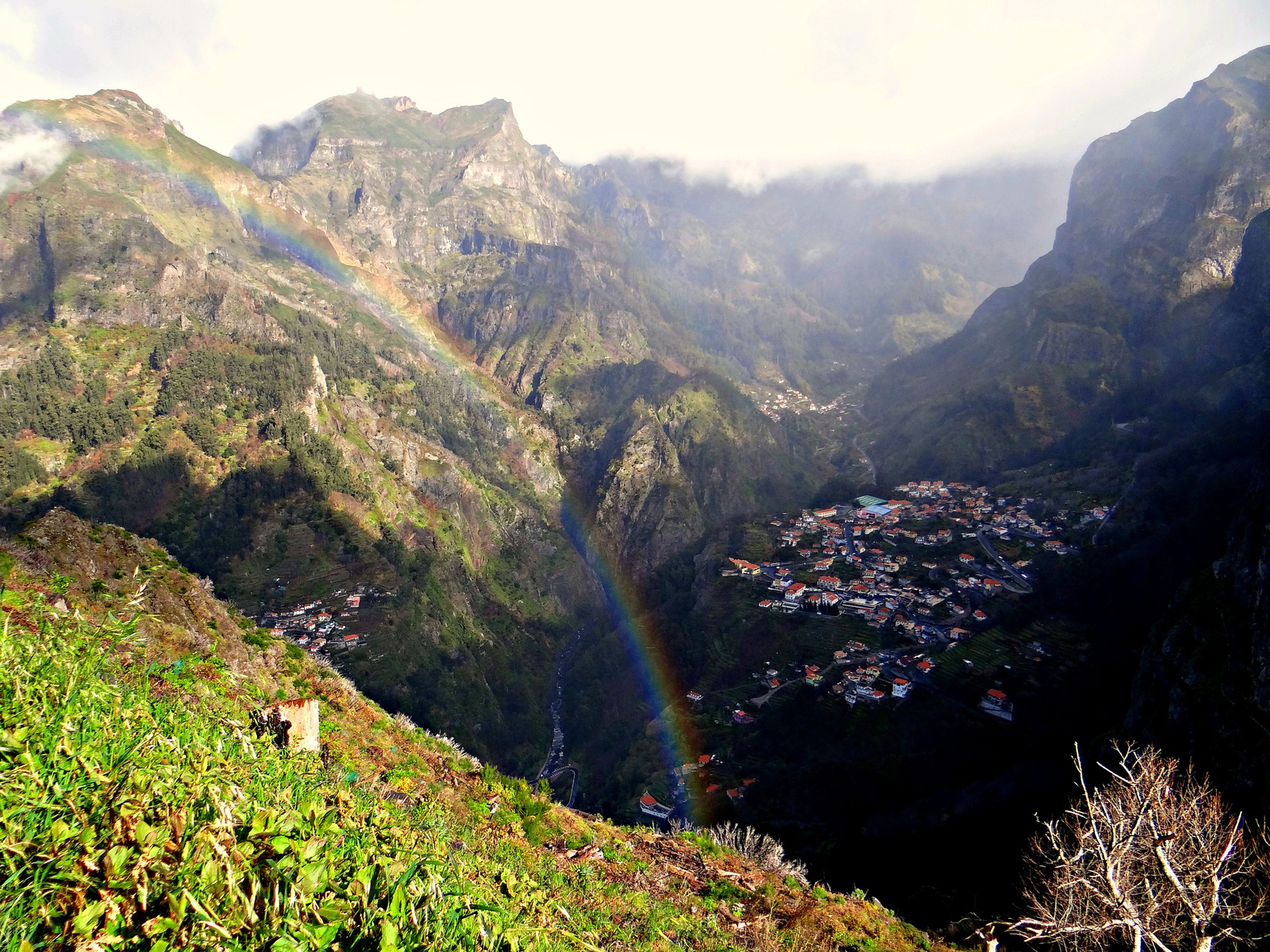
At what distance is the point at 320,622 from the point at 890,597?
242 feet

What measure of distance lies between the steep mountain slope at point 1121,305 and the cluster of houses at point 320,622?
5126 inches

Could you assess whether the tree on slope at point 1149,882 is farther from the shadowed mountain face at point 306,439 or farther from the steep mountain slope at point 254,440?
the steep mountain slope at point 254,440

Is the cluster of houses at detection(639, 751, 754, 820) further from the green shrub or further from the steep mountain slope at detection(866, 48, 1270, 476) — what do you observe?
the steep mountain slope at detection(866, 48, 1270, 476)

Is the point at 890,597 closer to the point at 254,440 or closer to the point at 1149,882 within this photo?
the point at 1149,882

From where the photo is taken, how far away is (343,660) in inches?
2574

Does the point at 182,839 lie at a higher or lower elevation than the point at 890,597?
higher

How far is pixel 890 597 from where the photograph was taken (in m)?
78.4

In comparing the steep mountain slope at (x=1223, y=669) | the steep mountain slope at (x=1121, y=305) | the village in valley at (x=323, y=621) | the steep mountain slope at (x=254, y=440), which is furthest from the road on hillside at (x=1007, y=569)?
the village in valley at (x=323, y=621)

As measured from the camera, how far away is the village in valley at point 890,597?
5703cm

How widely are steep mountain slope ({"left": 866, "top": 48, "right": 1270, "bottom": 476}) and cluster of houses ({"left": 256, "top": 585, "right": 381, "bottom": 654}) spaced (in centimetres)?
13019

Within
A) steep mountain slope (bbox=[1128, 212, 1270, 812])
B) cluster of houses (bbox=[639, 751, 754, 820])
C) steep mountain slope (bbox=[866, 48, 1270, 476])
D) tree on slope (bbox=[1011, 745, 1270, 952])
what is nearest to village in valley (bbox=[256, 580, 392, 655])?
cluster of houses (bbox=[639, 751, 754, 820])

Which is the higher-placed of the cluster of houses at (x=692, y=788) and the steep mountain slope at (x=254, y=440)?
the steep mountain slope at (x=254, y=440)

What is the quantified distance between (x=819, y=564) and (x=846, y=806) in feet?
157

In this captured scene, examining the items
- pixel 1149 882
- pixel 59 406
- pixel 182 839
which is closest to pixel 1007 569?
pixel 1149 882
